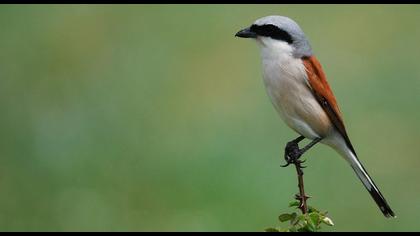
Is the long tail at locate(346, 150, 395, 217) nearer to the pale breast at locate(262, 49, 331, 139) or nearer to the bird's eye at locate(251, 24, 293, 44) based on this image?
the pale breast at locate(262, 49, 331, 139)

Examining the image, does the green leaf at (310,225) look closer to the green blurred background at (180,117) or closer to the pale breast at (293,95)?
the pale breast at (293,95)

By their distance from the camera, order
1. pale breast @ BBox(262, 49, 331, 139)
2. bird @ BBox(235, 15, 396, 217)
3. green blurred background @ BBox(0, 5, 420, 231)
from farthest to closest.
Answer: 1. green blurred background @ BBox(0, 5, 420, 231)
2. pale breast @ BBox(262, 49, 331, 139)
3. bird @ BBox(235, 15, 396, 217)

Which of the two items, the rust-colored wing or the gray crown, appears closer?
the gray crown

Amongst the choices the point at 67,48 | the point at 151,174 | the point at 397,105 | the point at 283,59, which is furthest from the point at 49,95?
the point at 283,59

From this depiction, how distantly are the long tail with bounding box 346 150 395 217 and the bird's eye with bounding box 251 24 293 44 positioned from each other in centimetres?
81

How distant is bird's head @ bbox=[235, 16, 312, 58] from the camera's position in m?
4.88

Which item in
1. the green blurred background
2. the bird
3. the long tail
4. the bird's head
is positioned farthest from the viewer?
the green blurred background

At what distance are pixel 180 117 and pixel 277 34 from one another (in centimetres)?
431

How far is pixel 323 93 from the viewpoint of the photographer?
5242mm

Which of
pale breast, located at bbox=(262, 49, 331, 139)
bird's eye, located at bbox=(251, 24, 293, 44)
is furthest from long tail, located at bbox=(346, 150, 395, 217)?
bird's eye, located at bbox=(251, 24, 293, 44)

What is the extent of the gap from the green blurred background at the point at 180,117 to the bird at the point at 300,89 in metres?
2.02

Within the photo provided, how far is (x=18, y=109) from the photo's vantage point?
901 centimetres

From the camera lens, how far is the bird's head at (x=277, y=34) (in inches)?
192
